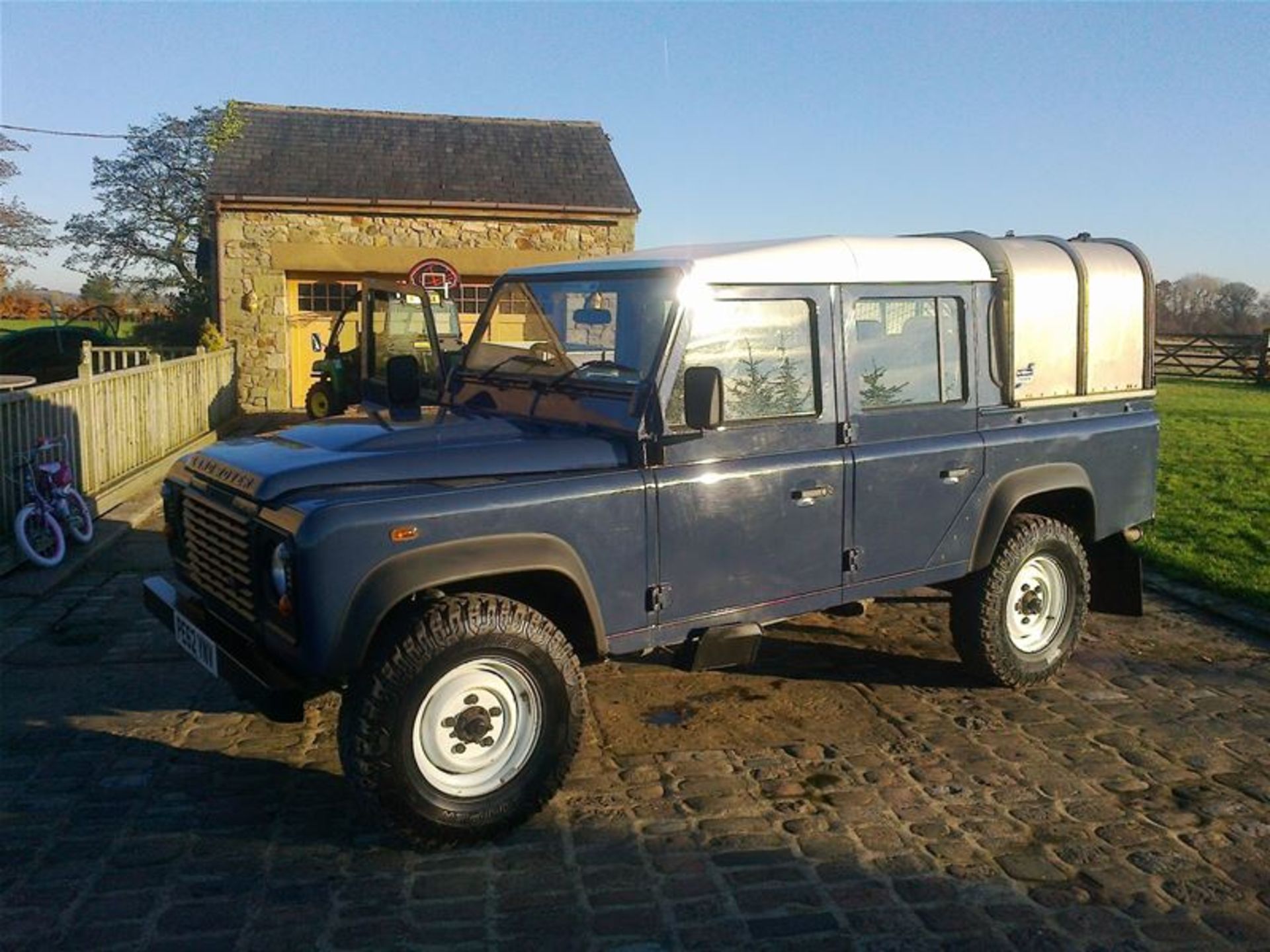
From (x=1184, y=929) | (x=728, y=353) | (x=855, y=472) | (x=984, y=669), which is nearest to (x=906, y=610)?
(x=984, y=669)

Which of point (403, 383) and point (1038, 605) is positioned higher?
point (403, 383)

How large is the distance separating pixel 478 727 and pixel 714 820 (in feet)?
3.17

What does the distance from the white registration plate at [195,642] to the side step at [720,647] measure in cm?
182

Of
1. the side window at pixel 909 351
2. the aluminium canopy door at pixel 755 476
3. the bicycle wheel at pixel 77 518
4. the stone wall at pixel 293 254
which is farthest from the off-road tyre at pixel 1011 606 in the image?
the stone wall at pixel 293 254

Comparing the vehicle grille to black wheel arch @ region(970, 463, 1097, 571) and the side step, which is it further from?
black wheel arch @ region(970, 463, 1097, 571)

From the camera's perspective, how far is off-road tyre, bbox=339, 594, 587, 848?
11.8ft

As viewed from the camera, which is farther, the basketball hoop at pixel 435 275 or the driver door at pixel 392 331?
the basketball hoop at pixel 435 275

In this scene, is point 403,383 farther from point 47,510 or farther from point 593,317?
point 47,510

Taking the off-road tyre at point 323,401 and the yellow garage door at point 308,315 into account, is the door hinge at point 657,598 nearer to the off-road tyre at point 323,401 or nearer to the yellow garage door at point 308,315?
A: the off-road tyre at point 323,401

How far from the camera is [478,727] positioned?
12.7 feet

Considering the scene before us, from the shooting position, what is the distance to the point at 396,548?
3.55 meters

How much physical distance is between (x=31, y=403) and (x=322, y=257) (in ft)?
34.7

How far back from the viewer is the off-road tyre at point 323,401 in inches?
557

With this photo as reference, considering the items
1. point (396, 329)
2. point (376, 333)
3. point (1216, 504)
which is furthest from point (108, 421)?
point (1216, 504)
